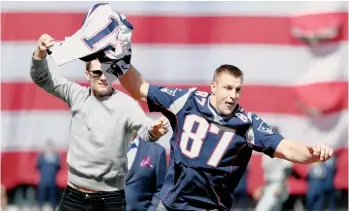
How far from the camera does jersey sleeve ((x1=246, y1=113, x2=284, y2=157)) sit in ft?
19.5

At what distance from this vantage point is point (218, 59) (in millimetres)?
12523

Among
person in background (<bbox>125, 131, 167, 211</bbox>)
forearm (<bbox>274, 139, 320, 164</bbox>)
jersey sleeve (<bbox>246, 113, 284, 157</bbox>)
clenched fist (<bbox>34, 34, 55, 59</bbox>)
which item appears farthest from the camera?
person in background (<bbox>125, 131, 167, 211</bbox>)

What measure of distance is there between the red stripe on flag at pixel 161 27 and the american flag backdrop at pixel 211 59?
0.01 m

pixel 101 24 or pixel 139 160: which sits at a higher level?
pixel 101 24

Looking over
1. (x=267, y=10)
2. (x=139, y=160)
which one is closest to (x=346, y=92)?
(x=267, y=10)

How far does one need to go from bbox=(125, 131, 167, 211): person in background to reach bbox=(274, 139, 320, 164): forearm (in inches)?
76.7

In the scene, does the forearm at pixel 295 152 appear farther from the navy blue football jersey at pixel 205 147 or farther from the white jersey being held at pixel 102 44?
the white jersey being held at pixel 102 44

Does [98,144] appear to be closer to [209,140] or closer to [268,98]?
[209,140]

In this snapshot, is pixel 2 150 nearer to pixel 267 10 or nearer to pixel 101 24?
pixel 267 10

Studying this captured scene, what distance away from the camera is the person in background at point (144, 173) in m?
7.75

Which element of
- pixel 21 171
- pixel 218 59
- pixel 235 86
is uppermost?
pixel 235 86

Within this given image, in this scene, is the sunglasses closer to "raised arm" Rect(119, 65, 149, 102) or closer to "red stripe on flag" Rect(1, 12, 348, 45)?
"raised arm" Rect(119, 65, 149, 102)

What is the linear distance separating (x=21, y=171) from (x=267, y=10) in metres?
3.85

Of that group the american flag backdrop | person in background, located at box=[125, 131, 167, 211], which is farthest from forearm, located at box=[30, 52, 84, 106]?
the american flag backdrop
